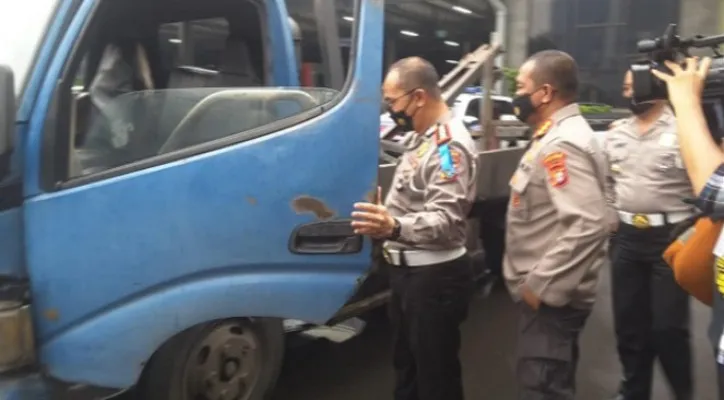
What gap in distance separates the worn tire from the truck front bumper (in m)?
0.22

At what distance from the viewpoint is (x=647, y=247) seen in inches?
137

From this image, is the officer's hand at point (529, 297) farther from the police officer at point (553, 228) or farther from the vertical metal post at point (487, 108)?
the vertical metal post at point (487, 108)

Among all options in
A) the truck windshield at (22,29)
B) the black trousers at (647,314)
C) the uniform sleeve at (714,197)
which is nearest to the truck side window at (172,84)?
the truck windshield at (22,29)

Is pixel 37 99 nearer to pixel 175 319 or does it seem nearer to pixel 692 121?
pixel 175 319

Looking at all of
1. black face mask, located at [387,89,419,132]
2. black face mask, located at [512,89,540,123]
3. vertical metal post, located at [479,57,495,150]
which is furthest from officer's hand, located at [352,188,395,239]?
vertical metal post, located at [479,57,495,150]

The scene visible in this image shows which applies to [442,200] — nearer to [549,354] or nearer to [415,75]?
[415,75]

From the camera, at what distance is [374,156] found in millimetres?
2822

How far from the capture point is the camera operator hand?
5.77ft

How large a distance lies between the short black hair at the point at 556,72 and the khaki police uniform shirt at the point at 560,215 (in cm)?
7

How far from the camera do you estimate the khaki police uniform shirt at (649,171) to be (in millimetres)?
3412

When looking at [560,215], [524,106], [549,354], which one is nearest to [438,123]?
[524,106]

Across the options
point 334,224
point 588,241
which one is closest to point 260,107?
point 334,224

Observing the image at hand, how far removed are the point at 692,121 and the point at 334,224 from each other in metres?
1.36

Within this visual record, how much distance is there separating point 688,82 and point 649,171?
1674mm
